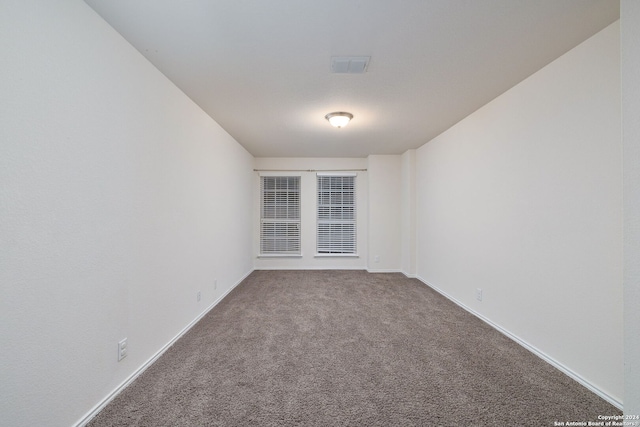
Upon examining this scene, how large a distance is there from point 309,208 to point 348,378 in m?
3.78

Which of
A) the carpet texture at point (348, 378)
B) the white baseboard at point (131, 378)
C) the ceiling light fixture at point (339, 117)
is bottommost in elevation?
the carpet texture at point (348, 378)

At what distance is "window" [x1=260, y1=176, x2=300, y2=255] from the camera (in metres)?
5.28

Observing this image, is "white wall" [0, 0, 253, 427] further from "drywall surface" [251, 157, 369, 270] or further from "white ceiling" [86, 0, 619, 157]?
"drywall surface" [251, 157, 369, 270]

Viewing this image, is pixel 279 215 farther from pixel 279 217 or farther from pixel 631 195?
pixel 631 195

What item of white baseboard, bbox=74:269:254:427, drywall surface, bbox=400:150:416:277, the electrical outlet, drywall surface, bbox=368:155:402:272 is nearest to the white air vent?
the electrical outlet

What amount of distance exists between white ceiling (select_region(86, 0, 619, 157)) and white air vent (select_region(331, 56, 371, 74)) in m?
0.04

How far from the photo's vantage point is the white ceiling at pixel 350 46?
1427 millimetres

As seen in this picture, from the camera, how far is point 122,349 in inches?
64.5

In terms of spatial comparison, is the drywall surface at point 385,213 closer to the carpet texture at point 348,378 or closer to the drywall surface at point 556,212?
the drywall surface at point 556,212

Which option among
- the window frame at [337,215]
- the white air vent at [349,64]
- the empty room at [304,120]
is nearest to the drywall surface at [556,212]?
the empty room at [304,120]

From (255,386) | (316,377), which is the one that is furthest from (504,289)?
(255,386)

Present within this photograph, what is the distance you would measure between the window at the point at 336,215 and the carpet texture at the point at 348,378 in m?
2.43

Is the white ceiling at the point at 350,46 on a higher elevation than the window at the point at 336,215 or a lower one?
higher

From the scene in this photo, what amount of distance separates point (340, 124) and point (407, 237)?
2.78m
